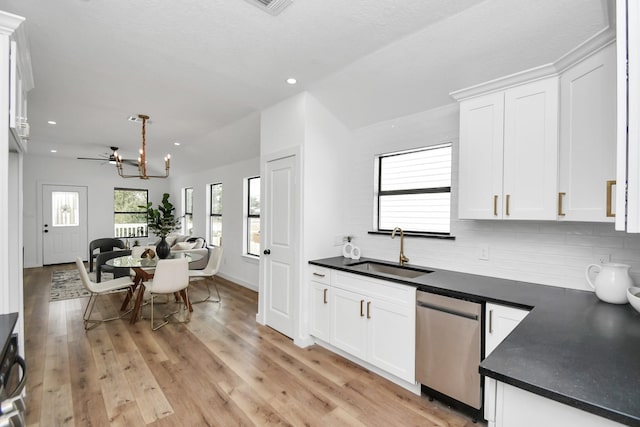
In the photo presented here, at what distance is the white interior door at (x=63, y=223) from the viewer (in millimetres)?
7312

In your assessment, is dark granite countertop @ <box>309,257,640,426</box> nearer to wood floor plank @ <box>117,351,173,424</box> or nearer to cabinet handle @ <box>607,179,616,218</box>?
cabinet handle @ <box>607,179,616,218</box>

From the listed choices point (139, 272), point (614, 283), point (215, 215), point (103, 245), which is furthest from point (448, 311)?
point (103, 245)

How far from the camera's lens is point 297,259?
3.26 m

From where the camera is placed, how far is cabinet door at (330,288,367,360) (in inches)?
106

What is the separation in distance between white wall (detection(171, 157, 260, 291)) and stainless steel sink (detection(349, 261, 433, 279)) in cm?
268

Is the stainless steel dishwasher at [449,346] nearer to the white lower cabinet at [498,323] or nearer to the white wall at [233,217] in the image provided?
the white lower cabinet at [498,323]

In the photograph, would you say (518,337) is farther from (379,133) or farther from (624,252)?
(379,133)

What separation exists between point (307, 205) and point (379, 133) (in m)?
1.11

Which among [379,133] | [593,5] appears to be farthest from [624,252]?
Result: [379,133]

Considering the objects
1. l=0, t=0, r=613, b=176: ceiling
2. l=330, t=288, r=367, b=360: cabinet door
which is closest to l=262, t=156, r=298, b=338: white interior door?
l=330, t=288, r=367, b=360: cabinet door

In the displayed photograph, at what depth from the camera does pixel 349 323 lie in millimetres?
2820

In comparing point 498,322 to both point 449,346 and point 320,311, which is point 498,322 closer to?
point 449,346

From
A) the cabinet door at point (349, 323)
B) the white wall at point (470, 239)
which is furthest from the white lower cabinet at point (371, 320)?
the white wall at point (470, 239)

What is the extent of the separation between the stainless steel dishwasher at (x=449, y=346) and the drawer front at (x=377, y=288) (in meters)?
0.09
